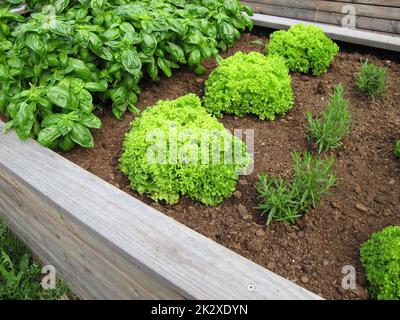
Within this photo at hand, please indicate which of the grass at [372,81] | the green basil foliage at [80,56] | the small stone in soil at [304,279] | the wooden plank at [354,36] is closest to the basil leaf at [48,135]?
the green basil foliage at [80,56]

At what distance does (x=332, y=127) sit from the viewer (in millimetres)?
2443

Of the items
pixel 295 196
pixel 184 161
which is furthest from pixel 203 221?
pixel 295 196

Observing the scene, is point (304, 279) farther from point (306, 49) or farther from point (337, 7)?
point (337, 7)

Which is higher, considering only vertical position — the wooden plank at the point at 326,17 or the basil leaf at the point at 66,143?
the wooden plank at the point at 326,17

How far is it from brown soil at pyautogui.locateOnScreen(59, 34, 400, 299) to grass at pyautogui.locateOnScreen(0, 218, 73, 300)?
35.0 inches

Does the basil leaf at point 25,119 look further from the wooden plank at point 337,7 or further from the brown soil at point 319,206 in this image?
the wooden plank at point 337,7

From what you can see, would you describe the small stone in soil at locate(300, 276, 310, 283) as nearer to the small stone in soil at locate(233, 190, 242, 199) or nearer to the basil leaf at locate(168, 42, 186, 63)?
the small stone in soil at locate(233, 190, 242, 199)

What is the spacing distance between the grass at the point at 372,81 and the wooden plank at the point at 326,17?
2252mm

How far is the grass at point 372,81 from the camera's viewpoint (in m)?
2.92

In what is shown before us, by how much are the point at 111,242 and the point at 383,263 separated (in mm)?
1179

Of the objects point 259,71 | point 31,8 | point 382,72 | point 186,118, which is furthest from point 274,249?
point 31,8

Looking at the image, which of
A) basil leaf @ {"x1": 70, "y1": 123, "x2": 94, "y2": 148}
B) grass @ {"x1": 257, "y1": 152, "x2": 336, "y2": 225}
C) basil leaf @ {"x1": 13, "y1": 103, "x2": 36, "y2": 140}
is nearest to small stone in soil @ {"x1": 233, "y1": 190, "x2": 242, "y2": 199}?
grass @ {"x1": 257, "y1": 152, "x2": 336, "y2": 225}

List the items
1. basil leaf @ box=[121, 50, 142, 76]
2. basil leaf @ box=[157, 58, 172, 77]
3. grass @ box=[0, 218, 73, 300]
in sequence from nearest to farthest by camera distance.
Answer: basil leaf @ box=[121, 50, 142, 76] → grass @ box=[0, 218, 73, 300] → basil leaf @ box=[157, 58, 172, 77]

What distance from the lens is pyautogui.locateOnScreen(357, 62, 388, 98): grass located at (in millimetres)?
2920
